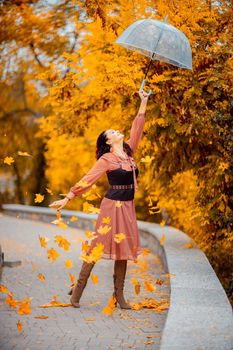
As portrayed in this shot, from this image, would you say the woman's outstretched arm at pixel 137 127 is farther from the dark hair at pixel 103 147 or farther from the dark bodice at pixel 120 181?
the dark bodice at pixel 120 181

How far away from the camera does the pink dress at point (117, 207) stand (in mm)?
6793

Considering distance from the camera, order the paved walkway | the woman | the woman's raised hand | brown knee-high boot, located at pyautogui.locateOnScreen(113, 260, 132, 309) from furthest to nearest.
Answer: brown knee-high boot, located at pyautogui.locateOnScreen(113, 260, 132, 309)
the woman
the woman's raised hand
the paved walkway

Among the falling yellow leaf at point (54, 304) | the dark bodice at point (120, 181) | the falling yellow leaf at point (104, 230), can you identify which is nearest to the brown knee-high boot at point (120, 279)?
the falling yellow leaf at point (104, 230)

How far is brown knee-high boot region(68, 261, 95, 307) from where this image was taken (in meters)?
6.85

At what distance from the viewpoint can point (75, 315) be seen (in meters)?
6.68

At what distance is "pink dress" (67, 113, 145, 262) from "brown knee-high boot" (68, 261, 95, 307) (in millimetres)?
183

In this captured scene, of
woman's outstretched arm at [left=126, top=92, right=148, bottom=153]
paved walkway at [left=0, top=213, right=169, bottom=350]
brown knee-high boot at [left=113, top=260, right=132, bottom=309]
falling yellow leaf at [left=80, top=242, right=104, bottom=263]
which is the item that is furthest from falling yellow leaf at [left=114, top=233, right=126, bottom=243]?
woman's outstretched arm at [left=126, top=92, right=148, bottom=153]

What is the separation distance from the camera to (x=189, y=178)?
39.6ft

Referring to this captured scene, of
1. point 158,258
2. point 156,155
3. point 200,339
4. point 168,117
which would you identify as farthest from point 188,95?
point 200,339

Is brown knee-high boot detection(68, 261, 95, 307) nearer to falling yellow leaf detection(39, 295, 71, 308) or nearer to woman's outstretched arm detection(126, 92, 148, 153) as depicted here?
falling yellow leaf detection(39, 295, 71, 308)

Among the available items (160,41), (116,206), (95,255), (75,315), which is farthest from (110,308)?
(160,41)

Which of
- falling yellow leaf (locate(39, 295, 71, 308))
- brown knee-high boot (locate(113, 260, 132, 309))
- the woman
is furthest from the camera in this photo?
falling yellow leaf (locate(39, 295, 71, 308))

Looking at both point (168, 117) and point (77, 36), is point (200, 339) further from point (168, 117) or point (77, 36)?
point (77, 36)

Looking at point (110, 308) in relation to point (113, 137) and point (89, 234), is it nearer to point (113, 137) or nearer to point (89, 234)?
point (89, 234)
